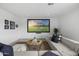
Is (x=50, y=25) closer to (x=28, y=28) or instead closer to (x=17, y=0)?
(x=28, y=28)

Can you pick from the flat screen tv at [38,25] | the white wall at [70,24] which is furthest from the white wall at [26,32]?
the white wall at [70,24]

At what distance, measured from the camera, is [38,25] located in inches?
132

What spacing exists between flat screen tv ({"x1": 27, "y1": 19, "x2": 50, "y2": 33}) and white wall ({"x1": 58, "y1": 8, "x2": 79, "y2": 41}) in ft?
1.47

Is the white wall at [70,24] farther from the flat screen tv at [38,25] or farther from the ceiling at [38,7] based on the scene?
the flat screen tv at [38,25]

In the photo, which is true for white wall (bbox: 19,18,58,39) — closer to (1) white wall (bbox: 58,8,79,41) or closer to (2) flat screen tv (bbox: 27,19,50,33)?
(2) flat screen tv (bbox: 27,19,50,33)

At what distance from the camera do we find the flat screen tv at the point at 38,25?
3.31 meters

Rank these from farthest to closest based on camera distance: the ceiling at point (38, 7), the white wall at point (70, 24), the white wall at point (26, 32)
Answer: the white wall at point (26, 32)
the white wall at point (70, 24)
the ceiling at point (38, 7)

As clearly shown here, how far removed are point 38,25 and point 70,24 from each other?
1.01m

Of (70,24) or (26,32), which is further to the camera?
(26,32)

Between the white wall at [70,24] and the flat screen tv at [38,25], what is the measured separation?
0.45m

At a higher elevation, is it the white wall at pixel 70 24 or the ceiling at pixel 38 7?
the ceiling at pixel 38 7

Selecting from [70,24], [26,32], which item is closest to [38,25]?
[26,32]

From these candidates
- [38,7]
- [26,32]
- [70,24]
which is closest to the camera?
[38,7]

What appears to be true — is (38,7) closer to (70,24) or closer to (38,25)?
(38,25)
